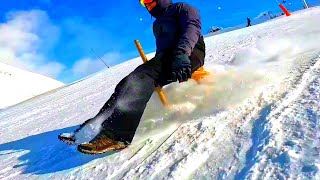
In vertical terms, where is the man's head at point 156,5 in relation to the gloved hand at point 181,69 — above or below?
above

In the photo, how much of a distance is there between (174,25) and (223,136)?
1.57 meters

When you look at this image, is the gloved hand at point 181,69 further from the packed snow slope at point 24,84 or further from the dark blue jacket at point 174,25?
the packed snow slope at point 24,84

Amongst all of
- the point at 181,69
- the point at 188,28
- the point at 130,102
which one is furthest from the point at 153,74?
the point at 188,28

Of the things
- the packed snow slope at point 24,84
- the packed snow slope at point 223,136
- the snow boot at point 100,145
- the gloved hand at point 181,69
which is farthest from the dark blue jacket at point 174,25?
the packed snow slope at point 24,84

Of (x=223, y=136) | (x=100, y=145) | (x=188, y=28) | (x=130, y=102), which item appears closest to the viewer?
(x=223, y=136)

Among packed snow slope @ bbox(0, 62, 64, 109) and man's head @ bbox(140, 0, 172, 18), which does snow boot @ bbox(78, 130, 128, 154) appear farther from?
packed snow slope @ bbox(0, 62, 64, 109)

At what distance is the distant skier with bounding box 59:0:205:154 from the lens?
9.96 feet

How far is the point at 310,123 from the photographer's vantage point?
2426 mm

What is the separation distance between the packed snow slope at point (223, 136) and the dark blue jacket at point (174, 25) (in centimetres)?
49

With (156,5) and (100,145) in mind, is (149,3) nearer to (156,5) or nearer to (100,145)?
(156,5)

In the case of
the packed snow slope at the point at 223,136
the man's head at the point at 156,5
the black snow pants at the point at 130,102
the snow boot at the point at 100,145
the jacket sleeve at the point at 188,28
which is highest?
the man's head at the point at 156,5

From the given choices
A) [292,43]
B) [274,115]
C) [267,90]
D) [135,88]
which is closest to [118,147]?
[135,88]

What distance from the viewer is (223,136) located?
2768mm

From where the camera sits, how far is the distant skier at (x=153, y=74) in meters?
3.04
